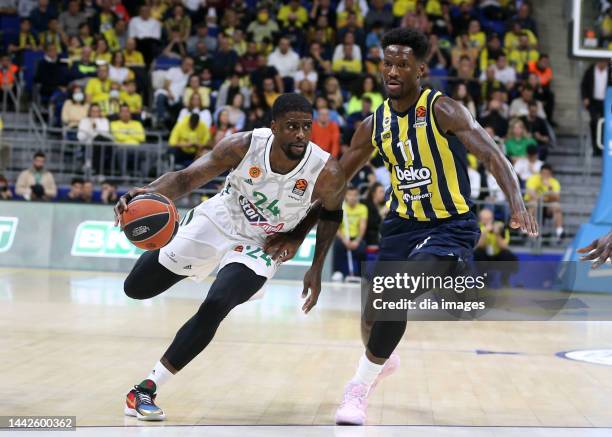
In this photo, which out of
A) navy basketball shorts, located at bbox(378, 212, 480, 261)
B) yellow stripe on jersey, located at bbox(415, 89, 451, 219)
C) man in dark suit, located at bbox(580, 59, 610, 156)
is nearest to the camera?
navy basketball shorts, located at bbox(378, 212, 480, 261)

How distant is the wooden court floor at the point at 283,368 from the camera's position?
228 inches

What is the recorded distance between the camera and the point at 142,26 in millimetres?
18781

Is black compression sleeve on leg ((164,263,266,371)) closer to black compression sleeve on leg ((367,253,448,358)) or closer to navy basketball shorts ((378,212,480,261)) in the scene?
black compression sleeve on leg ((367,253,448,358))

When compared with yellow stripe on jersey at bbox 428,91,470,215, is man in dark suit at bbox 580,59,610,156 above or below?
above

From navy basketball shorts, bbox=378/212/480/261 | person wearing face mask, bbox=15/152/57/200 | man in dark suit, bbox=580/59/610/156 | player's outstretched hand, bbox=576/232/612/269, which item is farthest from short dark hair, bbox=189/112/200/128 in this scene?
player's outstretched hand, bbox=576/232/612/269

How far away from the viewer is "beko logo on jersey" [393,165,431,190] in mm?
5789

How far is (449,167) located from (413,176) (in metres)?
0.22

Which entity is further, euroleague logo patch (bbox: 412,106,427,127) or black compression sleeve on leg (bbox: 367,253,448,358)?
euroleague logo patch (bbox: 412,106,427,127)

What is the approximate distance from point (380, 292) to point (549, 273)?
6550 mm

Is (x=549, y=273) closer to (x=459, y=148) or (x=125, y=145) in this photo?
(x=459, y=148)

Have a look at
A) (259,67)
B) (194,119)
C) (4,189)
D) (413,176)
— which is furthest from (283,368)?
(259,67)

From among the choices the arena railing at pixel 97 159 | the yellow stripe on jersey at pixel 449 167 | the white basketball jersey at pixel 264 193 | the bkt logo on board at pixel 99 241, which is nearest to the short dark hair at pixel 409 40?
the yellow stripe on jersey at pixel 449 167

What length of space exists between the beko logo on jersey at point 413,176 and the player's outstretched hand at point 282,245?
79cm

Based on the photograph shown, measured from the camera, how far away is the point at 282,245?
6.10 metres
